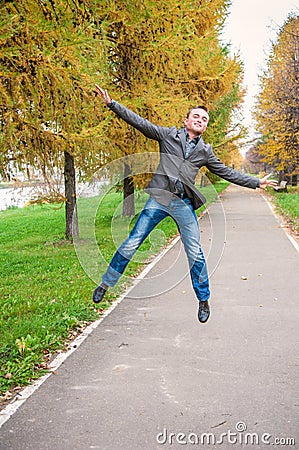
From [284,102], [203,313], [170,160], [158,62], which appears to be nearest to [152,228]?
[170,160]

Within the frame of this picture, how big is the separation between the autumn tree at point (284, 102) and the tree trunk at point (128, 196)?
16.6m

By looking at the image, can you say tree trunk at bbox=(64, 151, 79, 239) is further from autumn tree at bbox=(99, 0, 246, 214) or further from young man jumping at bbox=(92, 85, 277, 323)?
young man jumping at bbox=(92, 85, 277, 323)

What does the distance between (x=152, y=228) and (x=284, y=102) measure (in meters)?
29.4

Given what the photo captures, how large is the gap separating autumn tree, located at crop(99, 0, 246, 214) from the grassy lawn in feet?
5.37

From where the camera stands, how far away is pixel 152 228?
519cm

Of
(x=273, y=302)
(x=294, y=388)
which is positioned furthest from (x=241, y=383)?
(x=273, y=302)

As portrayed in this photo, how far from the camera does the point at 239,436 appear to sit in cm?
411

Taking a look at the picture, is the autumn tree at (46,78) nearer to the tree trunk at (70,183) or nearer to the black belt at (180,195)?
the black belt at (180,195)

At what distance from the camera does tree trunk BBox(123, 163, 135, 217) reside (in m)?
7.45

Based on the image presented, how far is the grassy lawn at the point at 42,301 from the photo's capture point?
5.77 m

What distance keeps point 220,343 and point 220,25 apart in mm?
14712

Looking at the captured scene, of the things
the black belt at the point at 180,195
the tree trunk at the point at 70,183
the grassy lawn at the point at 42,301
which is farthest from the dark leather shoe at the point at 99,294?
the tree trunk at the point at 70,183

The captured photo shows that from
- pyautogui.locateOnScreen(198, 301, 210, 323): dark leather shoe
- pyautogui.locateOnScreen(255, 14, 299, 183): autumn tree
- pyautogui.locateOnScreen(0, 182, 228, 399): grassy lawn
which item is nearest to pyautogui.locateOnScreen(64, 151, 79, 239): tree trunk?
pyautogui.locateOnScreen(0, 182, 228, 399): grassy lawn

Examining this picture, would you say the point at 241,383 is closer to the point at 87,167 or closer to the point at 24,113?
the point at 24,113
